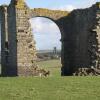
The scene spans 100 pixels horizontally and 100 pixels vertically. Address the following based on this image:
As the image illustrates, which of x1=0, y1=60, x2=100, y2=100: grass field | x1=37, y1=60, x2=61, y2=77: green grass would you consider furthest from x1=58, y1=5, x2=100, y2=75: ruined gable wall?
x1=0, y1=60, x2=100, y2=100: grass field

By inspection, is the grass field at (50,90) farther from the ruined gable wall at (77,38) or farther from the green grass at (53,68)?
the green grass at (53,68)

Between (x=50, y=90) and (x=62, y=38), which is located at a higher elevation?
(x=62, y=38)

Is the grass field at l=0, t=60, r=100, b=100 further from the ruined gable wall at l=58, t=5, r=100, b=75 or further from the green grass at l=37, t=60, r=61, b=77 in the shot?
the green grass at l=37, t=60, r=61, b=77

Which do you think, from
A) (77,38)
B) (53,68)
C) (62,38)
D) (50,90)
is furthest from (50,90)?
(53,68)

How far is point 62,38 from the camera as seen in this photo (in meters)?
29.0

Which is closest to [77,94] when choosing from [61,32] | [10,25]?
[10,25]

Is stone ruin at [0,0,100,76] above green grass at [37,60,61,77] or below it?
above

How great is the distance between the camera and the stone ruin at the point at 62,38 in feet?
83.7

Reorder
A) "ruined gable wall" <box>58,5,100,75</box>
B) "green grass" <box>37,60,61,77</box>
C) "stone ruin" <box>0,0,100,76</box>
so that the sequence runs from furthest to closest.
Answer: "green grass" <box>37,60,61,77</box>
"ruined gable wall" <box>58,5,100,75</box>
"stone ruin" <box>0,0,100,76</box>

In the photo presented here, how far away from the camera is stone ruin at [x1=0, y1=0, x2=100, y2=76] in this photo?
25516mm

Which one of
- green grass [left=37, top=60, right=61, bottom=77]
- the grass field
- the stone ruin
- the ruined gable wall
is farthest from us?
green grass [left=37, top=60, right=61, bottom=77]

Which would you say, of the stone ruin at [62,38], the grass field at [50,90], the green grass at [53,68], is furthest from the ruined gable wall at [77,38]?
the grass field at [50,90]

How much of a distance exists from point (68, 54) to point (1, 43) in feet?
13.3

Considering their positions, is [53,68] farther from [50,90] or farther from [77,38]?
[50,90]
